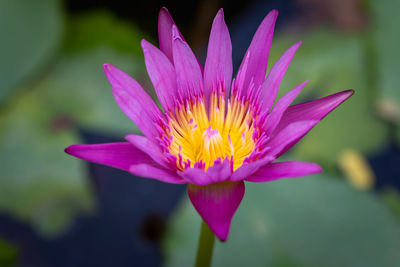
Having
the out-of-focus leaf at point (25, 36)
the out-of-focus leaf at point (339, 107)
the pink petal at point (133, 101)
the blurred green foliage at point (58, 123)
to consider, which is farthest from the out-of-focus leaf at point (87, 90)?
the pink petal at point (133, 101)

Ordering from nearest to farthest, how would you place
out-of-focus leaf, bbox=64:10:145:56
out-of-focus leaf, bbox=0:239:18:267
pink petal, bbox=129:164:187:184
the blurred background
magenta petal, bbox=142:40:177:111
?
pink petal, bbox=129:164:187:184 → magenta petal, bbox=142:40:177:111 → the blurred background → out-of-focus leaf, bbox=0:239:18:267 → out-of-focus leaf, bbox=64:10:145:56

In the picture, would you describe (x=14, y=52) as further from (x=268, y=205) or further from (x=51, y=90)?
(x=268, y=205)

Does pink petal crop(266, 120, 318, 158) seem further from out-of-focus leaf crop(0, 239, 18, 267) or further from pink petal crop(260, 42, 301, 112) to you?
out-of-focus leaf crop(0, 239, 18, 267)

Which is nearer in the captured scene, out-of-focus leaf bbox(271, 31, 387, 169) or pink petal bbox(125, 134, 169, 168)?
pink petal bbox(125, 134, 169, 168)

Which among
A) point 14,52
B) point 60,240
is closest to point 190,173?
point 60,240

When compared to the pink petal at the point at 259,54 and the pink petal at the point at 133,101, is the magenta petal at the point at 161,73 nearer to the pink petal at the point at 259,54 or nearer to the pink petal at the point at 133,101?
the pink petal at the point at 133,101

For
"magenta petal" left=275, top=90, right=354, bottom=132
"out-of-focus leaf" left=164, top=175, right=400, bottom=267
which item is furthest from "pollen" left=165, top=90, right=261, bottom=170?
"out-of-focus leaf" left=164, top=175, right=400, bottom=267

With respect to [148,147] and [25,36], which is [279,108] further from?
[25,36]
